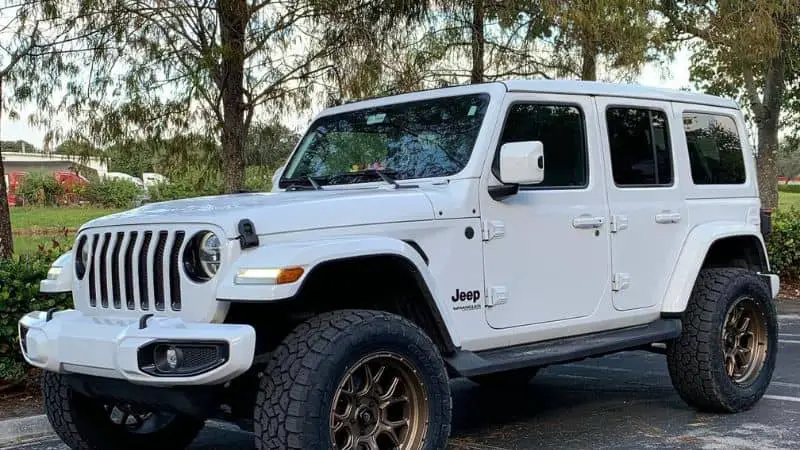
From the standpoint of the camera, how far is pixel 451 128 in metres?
5.05

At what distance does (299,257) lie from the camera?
3.78 metres

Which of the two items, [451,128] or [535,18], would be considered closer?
[451,128]

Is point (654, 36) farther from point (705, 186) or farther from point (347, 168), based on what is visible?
point (347, 168)

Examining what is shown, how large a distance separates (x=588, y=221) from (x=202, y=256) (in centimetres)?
226

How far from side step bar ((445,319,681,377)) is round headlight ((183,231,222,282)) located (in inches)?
48.1

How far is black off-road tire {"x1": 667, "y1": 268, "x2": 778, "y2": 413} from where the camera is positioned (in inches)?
223

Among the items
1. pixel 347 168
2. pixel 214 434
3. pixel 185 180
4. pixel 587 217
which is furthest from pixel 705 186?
pixel 185 180

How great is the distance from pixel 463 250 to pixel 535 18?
564 cm

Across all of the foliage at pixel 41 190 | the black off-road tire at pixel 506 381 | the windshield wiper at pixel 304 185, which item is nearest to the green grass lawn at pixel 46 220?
the foliage at pixel 41 190

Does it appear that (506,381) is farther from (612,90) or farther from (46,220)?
(46,220)

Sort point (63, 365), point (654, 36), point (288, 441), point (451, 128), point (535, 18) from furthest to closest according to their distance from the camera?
1. point (654, 36)
2. point (535, 18)
3. point (451, 128)
4. point (63, 365)
5. point (288, 441)

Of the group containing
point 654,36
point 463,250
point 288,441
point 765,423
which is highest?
point 654,36

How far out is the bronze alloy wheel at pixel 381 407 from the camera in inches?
158

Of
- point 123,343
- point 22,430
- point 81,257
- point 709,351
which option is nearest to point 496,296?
point 709,351
